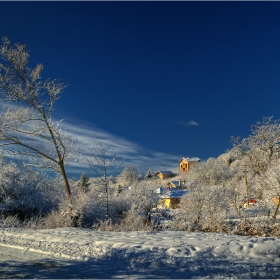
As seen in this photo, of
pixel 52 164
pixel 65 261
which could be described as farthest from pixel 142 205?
pixel 65 261

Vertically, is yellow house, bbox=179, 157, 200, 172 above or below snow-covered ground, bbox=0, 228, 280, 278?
above

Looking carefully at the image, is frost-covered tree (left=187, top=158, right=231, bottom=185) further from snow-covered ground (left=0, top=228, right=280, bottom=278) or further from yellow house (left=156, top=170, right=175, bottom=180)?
snow-covered ground (left=0, top=228, right=280, bottom=278)

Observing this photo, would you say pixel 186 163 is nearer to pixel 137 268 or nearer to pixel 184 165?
pixel 184 165

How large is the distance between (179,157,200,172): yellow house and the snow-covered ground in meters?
85.5

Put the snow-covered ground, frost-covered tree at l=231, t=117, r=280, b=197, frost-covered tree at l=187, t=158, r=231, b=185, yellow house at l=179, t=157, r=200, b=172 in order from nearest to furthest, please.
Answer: the snow-covered ground, frost-covered tree at l=231, t=117, r=280, b=197, frost-covered tree at l=187, t=158, r=231, b=185, yellow house at l=179, t=157, r=200, b=172

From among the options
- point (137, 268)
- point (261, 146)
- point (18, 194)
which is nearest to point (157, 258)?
point (137, 268)

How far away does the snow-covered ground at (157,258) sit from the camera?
5.86 metres

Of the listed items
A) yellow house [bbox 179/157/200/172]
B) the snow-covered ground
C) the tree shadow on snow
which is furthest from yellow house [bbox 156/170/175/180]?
the tree shadow on snow

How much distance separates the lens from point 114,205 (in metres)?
22.6

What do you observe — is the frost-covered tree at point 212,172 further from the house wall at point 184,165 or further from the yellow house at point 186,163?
the house wall at point 184,165

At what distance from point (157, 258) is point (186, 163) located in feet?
294

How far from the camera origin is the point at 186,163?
94.7 m

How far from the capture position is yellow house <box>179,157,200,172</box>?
3664 inches

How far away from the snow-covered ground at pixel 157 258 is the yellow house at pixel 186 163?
280ft
